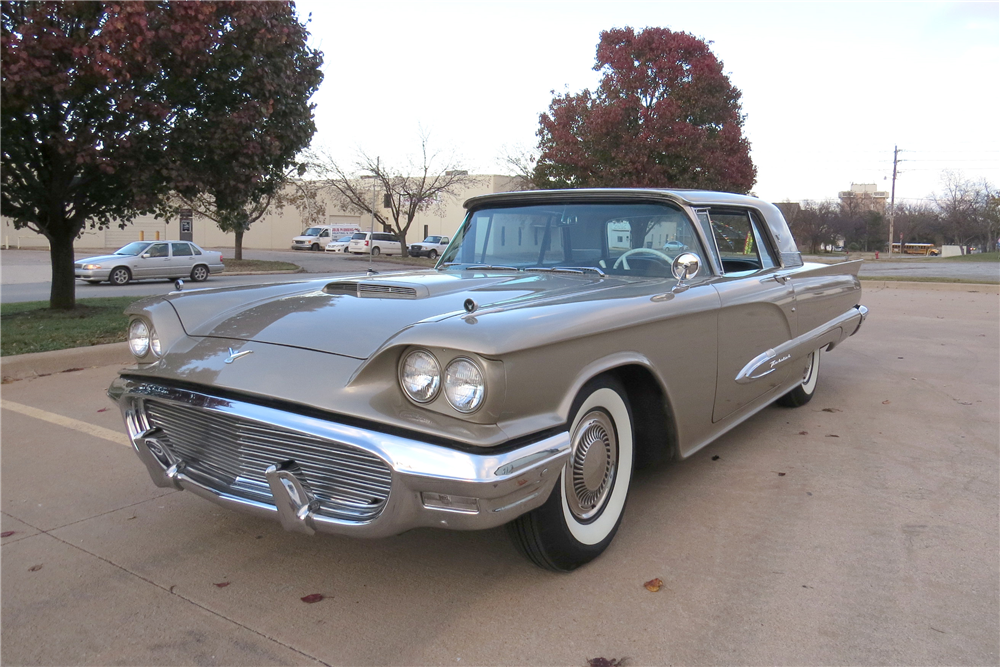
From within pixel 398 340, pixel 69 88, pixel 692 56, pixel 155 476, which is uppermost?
pixel 692 56

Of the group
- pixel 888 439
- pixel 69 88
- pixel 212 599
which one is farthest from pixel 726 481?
pixel 69 88

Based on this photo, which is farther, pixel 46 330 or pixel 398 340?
Result: pixel 46 330

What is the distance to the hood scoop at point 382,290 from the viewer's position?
125 inches

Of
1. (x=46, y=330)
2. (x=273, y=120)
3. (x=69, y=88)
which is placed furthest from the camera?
(x=273, y=120)

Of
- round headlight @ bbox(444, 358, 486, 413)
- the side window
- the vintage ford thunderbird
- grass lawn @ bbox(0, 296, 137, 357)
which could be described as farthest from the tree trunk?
round headlight @ bbox(444, 358, 486, 413)

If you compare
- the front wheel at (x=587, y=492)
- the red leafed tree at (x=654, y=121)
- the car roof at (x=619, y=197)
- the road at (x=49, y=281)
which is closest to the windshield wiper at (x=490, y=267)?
the car roof at (x=619, y=197)

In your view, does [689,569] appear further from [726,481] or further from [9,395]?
[9,395]

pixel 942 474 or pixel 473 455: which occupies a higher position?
pixel 473 455

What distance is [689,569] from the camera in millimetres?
2955

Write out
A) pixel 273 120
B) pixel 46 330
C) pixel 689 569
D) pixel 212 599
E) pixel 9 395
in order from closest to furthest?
pixel 212 599 → pixel 689 569 → pixel 9 395 → pixel 46 330 → pixel 273 120

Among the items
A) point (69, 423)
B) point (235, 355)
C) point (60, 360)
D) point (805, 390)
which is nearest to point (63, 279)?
point (60, 360)

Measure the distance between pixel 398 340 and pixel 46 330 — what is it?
797 cm

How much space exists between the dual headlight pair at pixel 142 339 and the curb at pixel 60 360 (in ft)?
9.71

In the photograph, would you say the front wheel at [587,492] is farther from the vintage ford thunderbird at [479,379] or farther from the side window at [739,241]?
the side window at [739,241]
